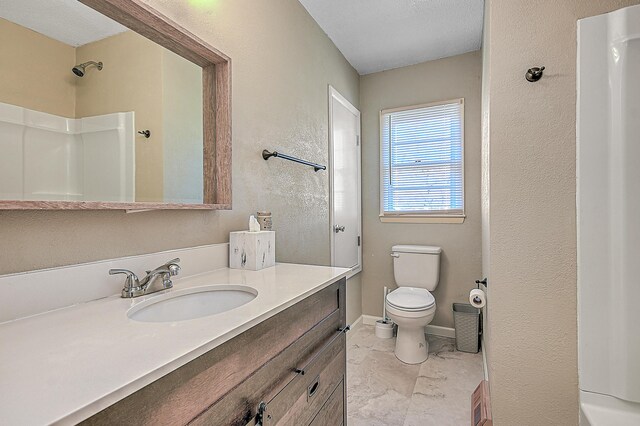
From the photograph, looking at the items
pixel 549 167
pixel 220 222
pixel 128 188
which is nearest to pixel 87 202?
pixel 128 188

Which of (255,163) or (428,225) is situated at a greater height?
(255,163)

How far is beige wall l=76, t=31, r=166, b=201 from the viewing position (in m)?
0.95

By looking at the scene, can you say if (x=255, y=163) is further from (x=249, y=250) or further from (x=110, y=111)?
(x=110, y=111)

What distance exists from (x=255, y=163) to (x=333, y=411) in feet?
3.82

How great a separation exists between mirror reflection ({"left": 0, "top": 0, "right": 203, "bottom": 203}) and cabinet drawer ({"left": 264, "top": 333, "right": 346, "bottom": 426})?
77cm

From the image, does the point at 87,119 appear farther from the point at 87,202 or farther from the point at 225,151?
the point at 225,151

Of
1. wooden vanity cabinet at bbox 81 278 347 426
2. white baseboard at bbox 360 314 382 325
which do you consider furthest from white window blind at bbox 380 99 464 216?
wooden vanity cabinet at bbox 81 278 347 426

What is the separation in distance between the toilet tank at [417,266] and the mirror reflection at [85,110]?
2046mm

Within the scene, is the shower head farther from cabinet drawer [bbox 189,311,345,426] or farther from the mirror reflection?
cabinet drawer [bbox 189,311,345,426]

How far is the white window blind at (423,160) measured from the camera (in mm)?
2822

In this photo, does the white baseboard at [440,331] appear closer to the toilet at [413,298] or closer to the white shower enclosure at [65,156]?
the toilet at [413,298]

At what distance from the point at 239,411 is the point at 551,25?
179 cm

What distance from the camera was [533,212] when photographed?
1.34 meters

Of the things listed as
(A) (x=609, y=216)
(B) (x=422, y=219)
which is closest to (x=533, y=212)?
(A) (x=609, y=216)
